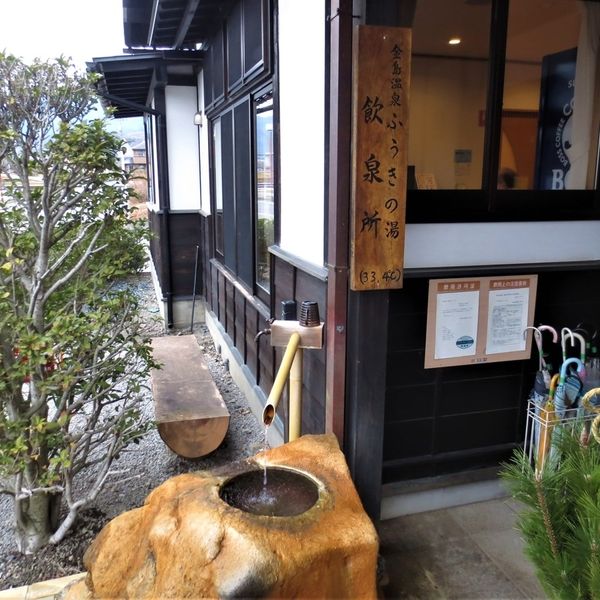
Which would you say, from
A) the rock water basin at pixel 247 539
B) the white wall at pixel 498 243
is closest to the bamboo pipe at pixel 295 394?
the rock water basin at pixel 247 539

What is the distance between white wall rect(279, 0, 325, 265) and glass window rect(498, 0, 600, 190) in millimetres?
1127

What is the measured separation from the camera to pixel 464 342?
3434 mm

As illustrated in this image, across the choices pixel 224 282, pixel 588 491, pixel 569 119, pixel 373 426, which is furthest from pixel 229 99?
pixel 588 491

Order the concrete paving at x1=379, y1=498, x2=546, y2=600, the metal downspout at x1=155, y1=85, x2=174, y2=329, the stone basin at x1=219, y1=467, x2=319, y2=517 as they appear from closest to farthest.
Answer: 1. the stone basin at x1=219, y1=467, x2=319, y2=517
2. the concrete paving at x1=379, y1=498, x2=546, y2=600
3. the metal downspout at x1=155, y1=85, x2=174, y2=329

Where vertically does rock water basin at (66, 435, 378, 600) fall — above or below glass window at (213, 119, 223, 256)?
below

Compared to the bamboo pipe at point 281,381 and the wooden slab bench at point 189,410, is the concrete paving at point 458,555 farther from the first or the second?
the wooden slab bench at point 189,410

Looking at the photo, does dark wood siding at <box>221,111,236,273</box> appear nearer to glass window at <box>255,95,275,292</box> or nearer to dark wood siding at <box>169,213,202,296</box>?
glass window at <box>255,95,275,292</box>

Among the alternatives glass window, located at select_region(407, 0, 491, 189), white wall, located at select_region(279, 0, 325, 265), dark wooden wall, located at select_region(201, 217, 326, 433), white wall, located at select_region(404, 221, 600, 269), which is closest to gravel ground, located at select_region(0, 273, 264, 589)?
dark wooden wall, located at select_region(201, 217, 326, 433)

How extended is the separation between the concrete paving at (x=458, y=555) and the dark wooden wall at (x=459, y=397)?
0.28 metres

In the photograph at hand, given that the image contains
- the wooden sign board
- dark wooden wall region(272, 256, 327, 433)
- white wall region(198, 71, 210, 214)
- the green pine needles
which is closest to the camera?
the green pine needles

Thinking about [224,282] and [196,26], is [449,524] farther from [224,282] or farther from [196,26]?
[196,26]

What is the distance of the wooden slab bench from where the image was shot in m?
5.12

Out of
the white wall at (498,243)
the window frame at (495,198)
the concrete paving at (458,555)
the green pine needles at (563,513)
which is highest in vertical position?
the window frame at (495,198)

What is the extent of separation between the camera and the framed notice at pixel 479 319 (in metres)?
3.34
